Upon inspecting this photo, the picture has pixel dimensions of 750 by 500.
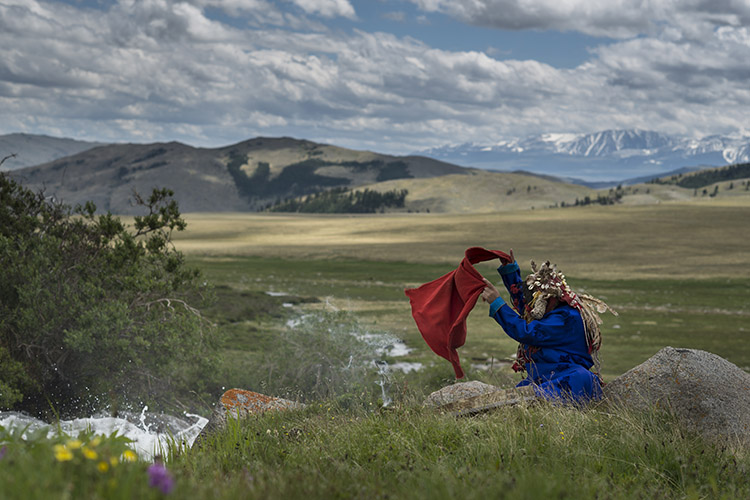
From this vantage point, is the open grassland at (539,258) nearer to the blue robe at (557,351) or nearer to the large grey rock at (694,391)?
the blue robe at (557,351)

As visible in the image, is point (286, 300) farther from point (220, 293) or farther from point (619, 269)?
point (619, 269)

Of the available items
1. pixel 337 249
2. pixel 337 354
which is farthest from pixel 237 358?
pixel 337 249

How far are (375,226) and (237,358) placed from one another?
4429 inches

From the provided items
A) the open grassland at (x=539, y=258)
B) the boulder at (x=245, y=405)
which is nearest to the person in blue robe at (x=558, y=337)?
the open grassland at (x=539, y=258)

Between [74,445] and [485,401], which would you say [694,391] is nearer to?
[485,401]

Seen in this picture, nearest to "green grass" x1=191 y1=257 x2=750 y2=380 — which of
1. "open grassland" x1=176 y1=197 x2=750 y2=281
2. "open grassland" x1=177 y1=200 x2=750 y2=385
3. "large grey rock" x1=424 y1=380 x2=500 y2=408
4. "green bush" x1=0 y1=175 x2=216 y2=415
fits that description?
"open grassland" x1=177 y1=200 x2=750 y2=385

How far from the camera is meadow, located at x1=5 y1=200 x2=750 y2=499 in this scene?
3.46m

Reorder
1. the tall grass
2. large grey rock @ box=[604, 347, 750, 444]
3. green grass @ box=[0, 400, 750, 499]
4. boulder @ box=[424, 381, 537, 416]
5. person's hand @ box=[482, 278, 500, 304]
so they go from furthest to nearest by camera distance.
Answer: person's hand @ box=[482, 278, 500, 304]
boulder @ box=[424, 381, 537, 416]
large grey rock @ box=[604, 347, 750, 444]
the tall grass
green grass @ box=[0, 400, 750, 499]

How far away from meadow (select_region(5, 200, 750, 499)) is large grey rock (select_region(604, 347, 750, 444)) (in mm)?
438

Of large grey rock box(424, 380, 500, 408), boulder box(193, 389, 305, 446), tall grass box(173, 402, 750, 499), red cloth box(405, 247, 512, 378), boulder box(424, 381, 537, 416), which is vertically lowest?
boulder box(193, 389, 305, 446)

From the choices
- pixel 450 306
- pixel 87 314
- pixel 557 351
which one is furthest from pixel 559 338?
pixel 87 314

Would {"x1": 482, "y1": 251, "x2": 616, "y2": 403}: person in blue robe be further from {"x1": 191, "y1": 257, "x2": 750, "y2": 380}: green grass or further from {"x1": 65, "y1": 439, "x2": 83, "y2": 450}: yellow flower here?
{"x1": 191, "y1": 257, "x2": 750, "y2": 380}: green grass

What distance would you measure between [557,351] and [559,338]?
0.19 metres

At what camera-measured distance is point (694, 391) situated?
6.96 metres
